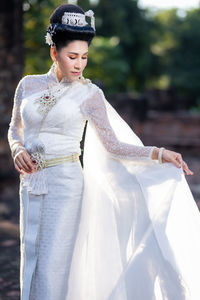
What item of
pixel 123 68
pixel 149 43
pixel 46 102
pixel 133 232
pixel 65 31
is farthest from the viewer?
pixel 149 43

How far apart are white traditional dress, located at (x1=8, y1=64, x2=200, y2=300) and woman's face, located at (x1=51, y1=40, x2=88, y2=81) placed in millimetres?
97

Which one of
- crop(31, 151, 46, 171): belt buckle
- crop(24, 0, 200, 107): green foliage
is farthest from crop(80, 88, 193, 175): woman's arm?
crop(24, 0, 200, 107): green foliage

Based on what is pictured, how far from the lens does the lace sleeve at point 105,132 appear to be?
2941mm

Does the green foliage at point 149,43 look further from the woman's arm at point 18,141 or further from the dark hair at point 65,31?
the dark hair at point 65,31

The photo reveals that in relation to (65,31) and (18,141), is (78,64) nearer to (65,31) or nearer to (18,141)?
(65,31)

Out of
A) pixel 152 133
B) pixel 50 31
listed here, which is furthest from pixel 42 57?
pixel 50 31

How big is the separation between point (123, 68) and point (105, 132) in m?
18.1

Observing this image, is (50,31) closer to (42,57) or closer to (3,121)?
(3,121)

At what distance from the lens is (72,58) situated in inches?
112

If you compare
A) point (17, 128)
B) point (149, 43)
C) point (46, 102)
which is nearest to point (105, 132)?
point (46, 102)

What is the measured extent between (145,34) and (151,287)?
27521mm

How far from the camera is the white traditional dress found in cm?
294

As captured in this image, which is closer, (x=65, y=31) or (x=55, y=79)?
(x=65, y=31)

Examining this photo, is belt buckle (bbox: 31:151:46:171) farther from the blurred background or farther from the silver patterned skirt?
the blurred background
